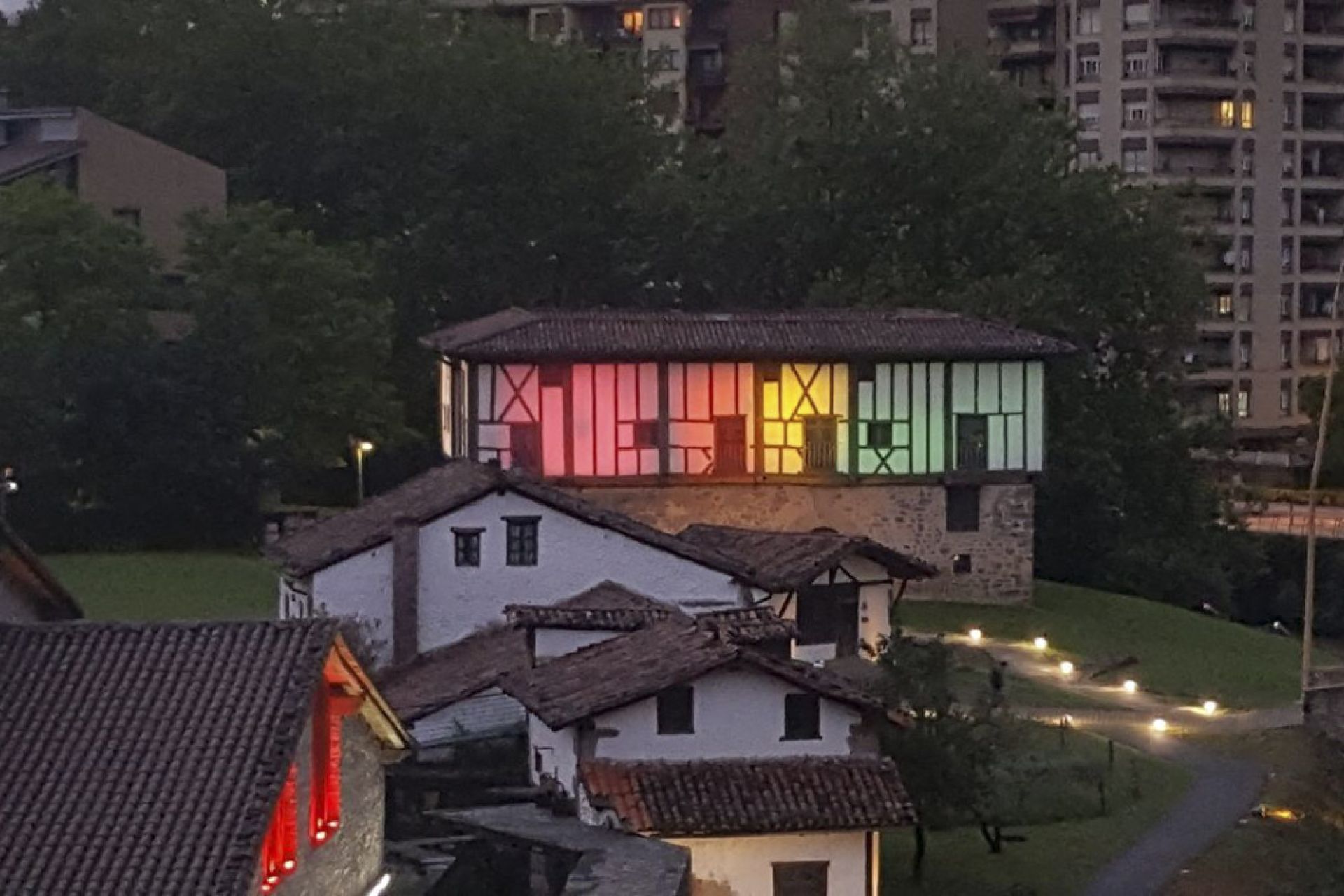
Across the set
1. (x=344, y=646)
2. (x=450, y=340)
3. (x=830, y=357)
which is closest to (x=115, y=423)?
(x=450, y=340)

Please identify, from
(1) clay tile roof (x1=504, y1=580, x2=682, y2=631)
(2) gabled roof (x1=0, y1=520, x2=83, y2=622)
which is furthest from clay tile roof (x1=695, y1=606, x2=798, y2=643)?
(2) gabled roof (x1=0, y1=520, x2=83, y2=622)

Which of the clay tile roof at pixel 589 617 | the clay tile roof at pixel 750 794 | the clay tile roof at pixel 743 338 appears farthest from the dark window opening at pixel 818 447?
the clay tile roof at pixel 750 794

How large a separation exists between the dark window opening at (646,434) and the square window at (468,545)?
12416mm

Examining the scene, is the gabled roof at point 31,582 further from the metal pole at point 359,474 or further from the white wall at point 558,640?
the metal pole at point 359,474

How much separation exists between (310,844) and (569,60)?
53.7 m

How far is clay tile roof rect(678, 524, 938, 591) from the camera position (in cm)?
3919

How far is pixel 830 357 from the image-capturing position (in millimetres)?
50250

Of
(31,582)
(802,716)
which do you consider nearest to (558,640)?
(802,716)

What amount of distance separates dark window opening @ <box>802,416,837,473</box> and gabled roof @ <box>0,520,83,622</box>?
90.2 ft

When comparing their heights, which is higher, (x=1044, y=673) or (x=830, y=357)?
(x=830, y=357)

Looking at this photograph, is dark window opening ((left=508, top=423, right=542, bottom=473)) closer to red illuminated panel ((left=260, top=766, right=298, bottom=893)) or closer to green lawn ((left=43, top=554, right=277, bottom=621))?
green lawn ((left=43, top=554, right=277, bottom=621))

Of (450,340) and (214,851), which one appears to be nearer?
(214,851)

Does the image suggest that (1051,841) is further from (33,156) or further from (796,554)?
(33,156)

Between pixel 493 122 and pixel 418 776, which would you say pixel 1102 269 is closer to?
pixel 493 122
